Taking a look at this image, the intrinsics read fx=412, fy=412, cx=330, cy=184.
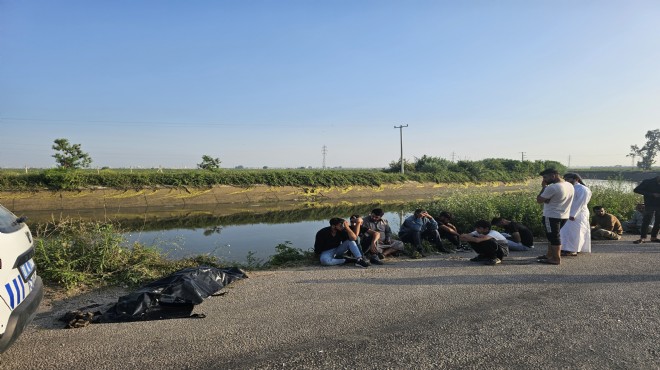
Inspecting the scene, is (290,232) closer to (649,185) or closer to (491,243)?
(491,243)

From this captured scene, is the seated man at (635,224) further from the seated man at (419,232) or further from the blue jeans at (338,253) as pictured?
the blue jeans at (338,253)

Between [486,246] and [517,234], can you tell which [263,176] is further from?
[486,246]

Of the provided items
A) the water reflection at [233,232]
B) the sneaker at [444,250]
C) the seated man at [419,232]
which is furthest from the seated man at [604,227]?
the water reflection at [233,232]

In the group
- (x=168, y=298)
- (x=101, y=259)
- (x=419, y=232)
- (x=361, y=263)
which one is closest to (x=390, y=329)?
(x=168, y=298)

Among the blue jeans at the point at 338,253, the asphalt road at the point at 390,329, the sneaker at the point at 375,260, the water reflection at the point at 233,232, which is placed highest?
the blue jeans at the point at 338,253

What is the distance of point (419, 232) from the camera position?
902 centimetres

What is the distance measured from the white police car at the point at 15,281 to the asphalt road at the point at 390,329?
62 centimetres

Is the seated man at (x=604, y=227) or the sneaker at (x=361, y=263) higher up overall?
the seated man at (x=604, y=227)

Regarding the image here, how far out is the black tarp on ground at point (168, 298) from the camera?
4773mm

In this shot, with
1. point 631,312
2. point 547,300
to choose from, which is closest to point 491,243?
point 547,300

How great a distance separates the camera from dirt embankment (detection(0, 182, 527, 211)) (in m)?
23.7

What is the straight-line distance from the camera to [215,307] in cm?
521

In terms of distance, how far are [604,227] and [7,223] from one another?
12134mm

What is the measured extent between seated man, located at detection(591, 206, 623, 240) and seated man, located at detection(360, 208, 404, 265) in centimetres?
541
